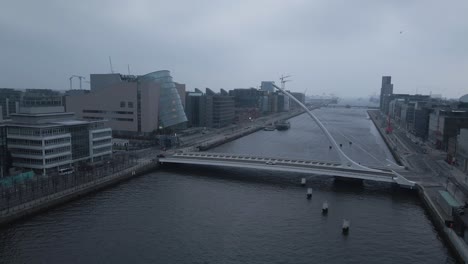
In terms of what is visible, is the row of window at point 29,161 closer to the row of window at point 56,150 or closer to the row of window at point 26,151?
the row of window at point 26,151

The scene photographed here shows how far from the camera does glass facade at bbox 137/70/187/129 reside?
2056 inches

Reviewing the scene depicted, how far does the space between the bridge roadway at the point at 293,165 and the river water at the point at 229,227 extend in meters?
0.98

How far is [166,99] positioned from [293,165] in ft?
91.1

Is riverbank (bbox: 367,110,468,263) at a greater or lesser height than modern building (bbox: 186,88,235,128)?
lesser

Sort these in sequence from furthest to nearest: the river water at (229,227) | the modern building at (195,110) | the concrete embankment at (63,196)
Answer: the modern building at (195,110), the concrete embankment at (63,196), the river water at (229,227)

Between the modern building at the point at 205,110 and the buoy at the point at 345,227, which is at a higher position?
the modern building at the point at 205,110

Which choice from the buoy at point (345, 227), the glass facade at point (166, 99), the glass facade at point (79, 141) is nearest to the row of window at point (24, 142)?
the glass facade at point (79, 141)

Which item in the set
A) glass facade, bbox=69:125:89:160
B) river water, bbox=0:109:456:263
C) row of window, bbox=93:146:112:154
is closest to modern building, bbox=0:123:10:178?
glass facade, bbox=69:125:89:160

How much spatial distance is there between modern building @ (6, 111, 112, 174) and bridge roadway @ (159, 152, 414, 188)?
7.10 m

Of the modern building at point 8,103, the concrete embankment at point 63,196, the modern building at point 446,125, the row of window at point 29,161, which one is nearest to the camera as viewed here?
the concrete embankment at point 63,196

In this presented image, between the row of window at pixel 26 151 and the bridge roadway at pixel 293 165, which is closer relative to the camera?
the row of window at pixel 26 151

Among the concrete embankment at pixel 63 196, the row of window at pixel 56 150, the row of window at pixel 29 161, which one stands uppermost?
the row of window at pixel 56 150

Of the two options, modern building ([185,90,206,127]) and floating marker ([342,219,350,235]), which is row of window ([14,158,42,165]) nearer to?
floating marker ([342,219,350,235])

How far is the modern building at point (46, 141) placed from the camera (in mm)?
26828
